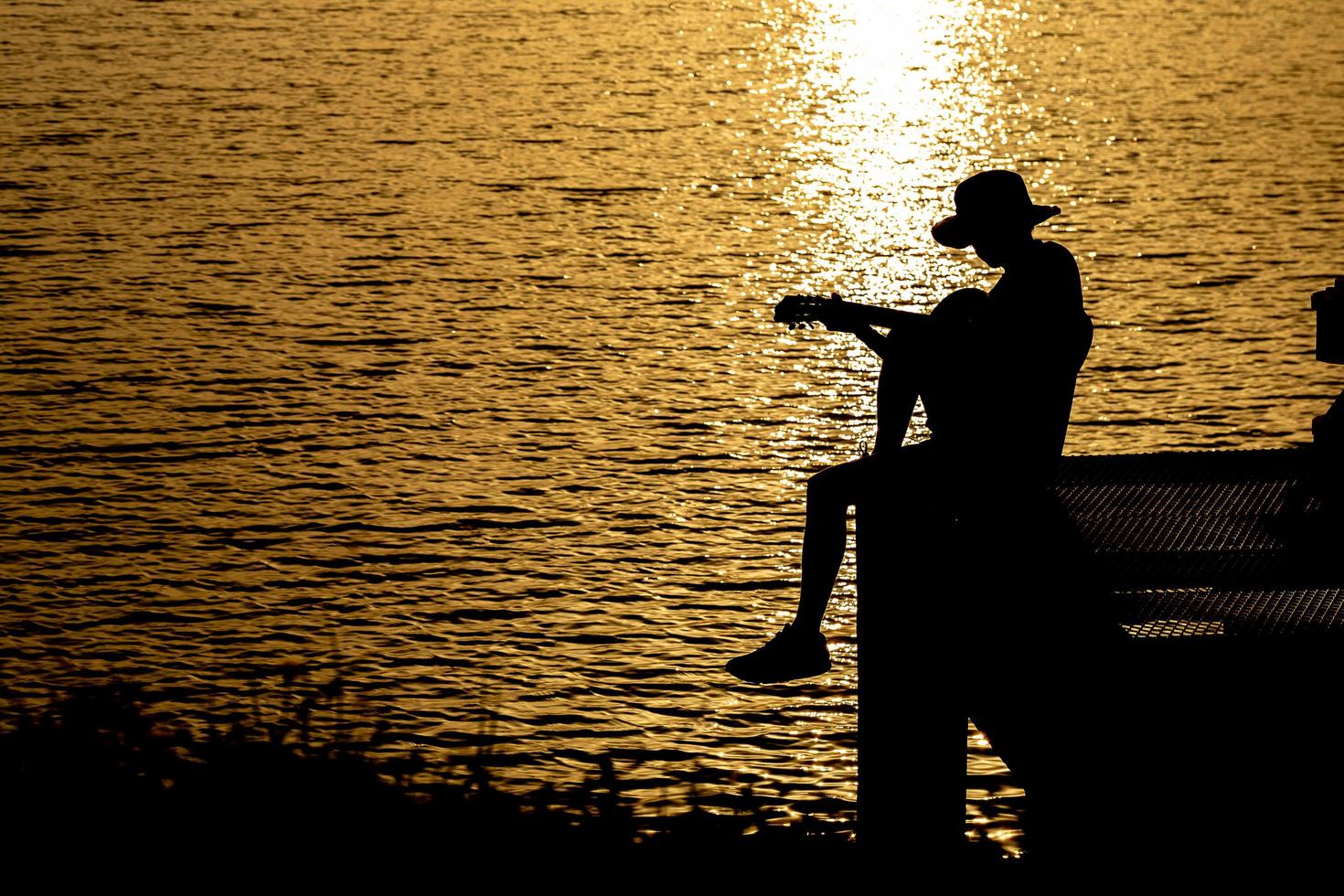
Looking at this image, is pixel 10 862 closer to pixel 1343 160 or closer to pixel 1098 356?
pixel 1098 356

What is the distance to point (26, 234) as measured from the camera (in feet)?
48.1

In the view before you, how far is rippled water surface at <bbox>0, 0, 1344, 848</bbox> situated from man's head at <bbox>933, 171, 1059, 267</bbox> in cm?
108

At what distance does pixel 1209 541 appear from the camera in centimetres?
501

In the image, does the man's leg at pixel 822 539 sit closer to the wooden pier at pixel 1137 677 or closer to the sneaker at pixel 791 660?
the sneaker at pixel 791 660

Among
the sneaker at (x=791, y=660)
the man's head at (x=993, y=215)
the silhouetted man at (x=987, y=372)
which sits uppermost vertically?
the man's head at (x=993, y=215)

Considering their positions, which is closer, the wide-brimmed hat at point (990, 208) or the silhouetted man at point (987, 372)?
the silhouetted man at point (987, 372)

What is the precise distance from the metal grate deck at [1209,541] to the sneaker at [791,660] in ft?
2.56

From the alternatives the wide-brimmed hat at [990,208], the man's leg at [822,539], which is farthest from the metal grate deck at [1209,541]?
the wide-brimmed hat at [990,208]

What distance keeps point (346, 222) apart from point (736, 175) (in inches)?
150

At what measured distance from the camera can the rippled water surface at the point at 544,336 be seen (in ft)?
23.4

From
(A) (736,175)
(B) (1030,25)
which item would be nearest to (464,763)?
(A) (736,175)

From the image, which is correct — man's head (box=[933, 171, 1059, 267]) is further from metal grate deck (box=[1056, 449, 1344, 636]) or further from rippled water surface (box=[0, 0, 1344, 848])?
rippled water surface (box=[0, 0, 1344, 848])

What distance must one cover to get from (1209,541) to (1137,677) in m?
0.99

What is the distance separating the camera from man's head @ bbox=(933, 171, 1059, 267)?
4891 mm
